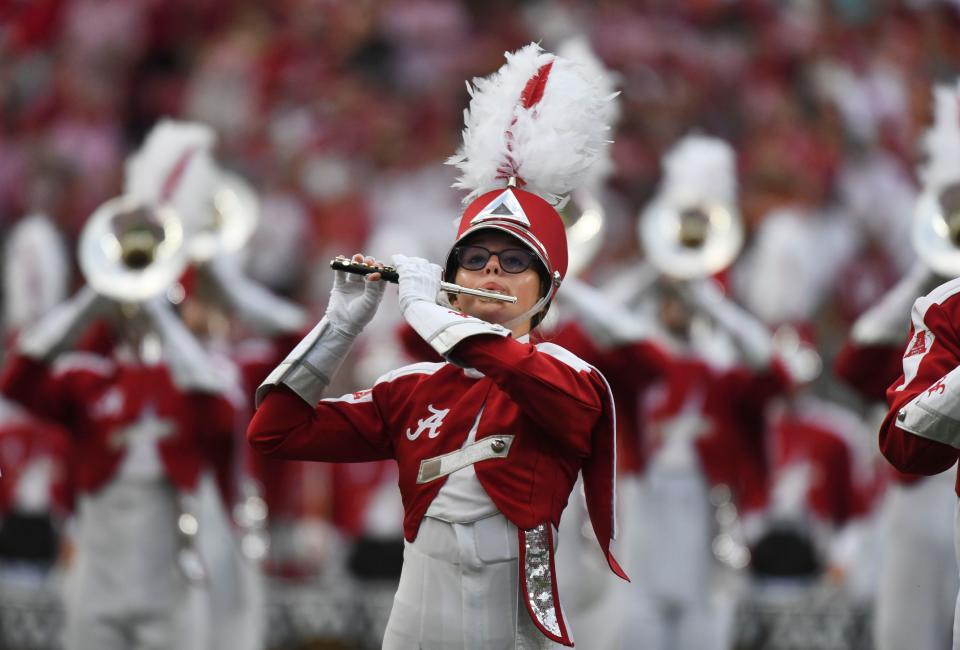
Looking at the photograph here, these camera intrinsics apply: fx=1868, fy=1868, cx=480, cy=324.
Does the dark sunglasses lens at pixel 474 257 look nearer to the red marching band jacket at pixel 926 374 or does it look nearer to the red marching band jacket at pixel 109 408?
the red marching band jacket at pixel 926 374

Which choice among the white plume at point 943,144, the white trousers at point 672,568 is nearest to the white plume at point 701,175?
the white trousers at point 672,568

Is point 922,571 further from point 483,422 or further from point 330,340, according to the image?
point 330,340

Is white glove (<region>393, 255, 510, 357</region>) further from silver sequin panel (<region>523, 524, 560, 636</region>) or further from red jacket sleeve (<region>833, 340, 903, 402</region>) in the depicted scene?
red jacket sleeve (<region>833, 340, 903, 402</region>)

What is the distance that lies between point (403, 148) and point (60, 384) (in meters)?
9.04

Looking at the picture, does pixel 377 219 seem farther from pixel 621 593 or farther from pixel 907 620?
pixel 907 620

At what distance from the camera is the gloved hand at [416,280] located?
15.4ft

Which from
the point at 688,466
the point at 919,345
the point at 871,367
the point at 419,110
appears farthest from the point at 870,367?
the point at 419,110

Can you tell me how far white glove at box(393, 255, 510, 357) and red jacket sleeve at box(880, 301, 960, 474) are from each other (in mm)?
1016

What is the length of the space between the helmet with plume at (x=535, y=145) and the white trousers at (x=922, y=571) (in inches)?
114

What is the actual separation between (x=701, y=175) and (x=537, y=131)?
4.55m

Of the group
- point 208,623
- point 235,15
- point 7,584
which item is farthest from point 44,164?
point 208,623

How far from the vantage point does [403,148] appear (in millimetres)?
16422

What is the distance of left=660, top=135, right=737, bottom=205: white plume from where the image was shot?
9328mm

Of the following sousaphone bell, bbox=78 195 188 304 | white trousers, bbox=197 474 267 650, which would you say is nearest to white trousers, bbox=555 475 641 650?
white trousers, bbox=197 474 267 650
